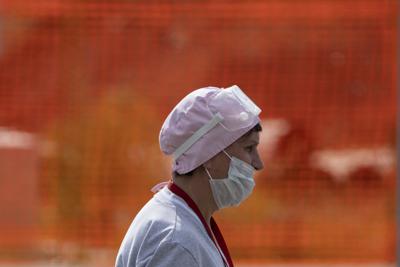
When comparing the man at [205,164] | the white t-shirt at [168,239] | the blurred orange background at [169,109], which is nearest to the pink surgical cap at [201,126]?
the man at [205,164]

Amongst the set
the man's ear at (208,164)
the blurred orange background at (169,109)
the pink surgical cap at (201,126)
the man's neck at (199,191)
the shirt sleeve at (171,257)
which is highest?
the pink surgical cap at (201,126)

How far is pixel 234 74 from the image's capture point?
7.57 metres

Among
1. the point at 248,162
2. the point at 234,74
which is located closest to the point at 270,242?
the point at 234,74

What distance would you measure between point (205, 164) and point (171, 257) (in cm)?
31

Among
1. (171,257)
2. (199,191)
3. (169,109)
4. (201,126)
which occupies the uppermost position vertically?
(201,126)

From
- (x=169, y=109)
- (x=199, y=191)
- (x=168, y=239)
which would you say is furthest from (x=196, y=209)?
(x=169, y=109)

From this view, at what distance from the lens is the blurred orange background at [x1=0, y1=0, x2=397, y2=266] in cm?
750

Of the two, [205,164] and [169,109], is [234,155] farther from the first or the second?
[169,109]

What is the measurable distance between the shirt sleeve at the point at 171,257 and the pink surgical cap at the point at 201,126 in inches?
10.0

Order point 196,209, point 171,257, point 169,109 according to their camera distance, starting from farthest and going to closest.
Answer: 1. point 169,109
2. point 196,209
3. point 171,257

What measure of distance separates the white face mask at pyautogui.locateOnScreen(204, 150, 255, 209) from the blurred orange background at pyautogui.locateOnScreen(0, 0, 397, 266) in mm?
4303

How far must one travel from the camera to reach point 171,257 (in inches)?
115

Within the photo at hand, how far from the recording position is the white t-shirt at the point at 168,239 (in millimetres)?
2920

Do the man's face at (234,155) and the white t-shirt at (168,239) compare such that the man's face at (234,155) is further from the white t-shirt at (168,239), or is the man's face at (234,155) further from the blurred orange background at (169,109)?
the blurred orange background at (169,109)
